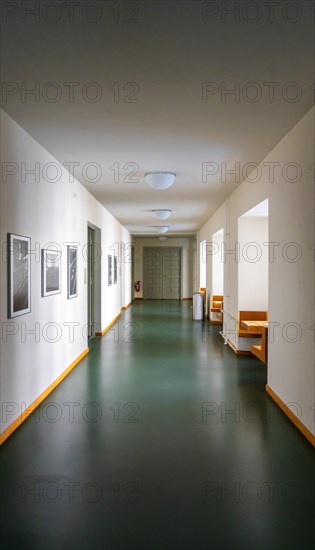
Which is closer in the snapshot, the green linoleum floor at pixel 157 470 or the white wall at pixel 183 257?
the green linoleum floor at pixel 157 470

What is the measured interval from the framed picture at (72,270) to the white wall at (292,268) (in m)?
2.85

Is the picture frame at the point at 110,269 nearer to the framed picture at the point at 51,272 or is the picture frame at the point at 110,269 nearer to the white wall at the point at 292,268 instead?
the framed picture at the point at 51,272

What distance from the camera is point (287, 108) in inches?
144

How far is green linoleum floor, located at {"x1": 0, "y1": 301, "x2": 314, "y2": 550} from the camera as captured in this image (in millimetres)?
2441

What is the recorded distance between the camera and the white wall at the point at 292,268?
3719 mm

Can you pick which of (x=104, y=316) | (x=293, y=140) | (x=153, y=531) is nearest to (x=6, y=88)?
(x=293, y=140)

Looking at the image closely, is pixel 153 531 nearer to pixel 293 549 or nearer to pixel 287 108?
pixel 293 549

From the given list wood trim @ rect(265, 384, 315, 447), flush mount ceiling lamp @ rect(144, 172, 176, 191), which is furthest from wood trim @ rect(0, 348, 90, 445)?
flush mount ceiling lamp @ rect(144, 172, 176, 191)

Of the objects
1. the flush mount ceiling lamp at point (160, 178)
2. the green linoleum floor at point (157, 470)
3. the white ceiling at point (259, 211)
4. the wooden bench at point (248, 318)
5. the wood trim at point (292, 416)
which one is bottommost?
the green linoleum floor at point (157, 470)

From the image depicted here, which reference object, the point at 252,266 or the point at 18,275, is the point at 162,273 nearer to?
the point at 252,266

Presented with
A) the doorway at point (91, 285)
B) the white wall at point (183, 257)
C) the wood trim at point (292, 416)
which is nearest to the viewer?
the wood trim at point (292, 416)

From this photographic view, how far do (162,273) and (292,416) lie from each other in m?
16.1

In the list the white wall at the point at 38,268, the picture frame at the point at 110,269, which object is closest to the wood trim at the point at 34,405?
the white wall at the point at 38,268

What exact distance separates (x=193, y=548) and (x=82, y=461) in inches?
51.4
